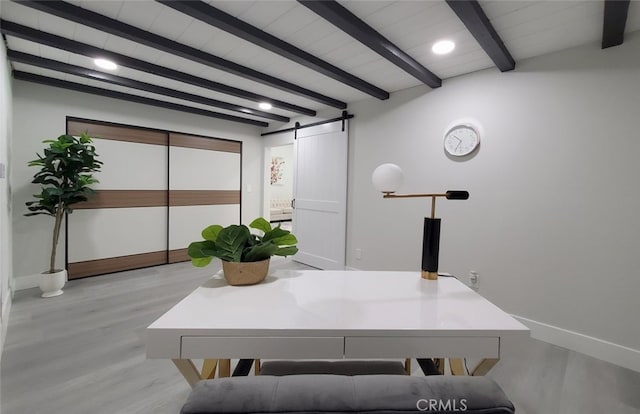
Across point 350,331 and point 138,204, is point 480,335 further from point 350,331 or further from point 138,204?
point 138,204

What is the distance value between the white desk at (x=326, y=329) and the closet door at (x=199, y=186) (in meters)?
3.51

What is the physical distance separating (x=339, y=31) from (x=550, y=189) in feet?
6.63

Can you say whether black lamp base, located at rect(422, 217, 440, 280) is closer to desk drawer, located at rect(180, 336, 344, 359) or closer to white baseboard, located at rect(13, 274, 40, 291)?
desk drawer, located at rect(180, 336, 344, 359)

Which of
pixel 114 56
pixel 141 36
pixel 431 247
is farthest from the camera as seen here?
pixel 114 56

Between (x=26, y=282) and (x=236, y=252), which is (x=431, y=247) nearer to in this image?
(x=236, y=252)

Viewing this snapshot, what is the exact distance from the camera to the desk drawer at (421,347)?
2.83 ft

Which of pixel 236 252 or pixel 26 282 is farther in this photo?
pixel 26 282

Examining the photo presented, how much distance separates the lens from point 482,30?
1813mm

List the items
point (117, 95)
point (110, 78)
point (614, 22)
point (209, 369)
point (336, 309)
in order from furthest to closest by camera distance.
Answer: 1. point (117, 95)
2. point (110, 78)
3. point (614, 22)
4. point (209, 369)
5. point (336, 309)

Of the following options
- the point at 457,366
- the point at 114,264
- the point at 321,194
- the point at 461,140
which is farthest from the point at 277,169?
the point at 457,366

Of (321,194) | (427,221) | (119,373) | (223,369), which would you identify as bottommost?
(119,373)

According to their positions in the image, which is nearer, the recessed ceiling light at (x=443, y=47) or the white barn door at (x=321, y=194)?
the recessed ceiling light at (x=443, y=47)
